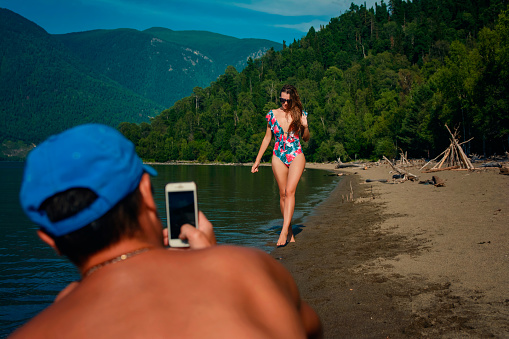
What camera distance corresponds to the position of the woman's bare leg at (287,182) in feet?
25.1

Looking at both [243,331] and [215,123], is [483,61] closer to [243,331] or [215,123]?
[243,331]

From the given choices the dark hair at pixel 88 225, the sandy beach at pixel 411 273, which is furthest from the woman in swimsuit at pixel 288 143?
the dark hair at pixel 88 225

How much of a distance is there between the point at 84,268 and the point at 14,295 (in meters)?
6.11

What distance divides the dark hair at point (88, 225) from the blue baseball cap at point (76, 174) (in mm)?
18

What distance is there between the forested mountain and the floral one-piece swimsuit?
1446 inches

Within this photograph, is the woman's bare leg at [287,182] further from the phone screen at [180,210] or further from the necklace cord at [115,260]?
the necklace cord at [115,260]

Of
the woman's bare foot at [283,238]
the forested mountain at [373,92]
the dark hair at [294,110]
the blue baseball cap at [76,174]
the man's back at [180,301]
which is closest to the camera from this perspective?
the man's back at [180,301]

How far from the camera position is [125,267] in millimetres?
1046

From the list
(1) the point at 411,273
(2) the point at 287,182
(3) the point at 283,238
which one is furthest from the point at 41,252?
(1) the point at 411,273

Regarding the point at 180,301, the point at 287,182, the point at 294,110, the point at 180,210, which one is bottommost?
the point at 287,182

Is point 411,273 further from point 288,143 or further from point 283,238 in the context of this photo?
point 288,143

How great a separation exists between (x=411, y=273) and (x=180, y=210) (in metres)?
4.39

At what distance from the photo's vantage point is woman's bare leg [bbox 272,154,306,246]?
25.1ft

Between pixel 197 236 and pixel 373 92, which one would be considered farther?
pixel 373 92
